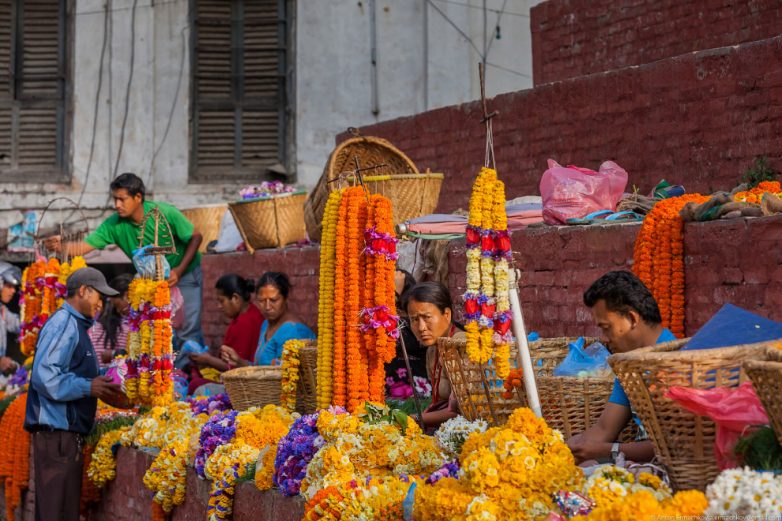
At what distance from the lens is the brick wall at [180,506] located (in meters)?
5.36

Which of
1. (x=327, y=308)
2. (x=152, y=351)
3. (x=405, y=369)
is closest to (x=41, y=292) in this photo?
(x=152, y=351)

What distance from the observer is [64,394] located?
285 inches

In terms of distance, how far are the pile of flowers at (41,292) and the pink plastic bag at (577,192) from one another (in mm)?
3975

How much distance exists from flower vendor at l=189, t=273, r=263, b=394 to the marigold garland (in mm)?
2029

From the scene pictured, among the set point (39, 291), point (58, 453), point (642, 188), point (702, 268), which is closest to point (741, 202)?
point (702, 268)

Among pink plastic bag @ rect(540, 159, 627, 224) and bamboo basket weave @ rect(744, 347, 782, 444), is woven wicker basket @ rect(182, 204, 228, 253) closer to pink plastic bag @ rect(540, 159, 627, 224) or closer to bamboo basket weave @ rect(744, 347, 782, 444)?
pink plastic bag @ rect(540, 159, 627, 224)

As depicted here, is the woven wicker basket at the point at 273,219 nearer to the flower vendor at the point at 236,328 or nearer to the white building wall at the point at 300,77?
the flower vendor at the point at 236,328

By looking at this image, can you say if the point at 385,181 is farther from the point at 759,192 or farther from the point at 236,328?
the point at 759,192

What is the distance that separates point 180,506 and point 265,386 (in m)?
0.85

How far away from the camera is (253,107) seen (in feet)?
45.6

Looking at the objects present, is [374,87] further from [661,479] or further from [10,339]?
[661,479]

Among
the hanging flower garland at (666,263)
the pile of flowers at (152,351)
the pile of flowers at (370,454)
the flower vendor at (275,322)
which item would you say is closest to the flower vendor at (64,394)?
the pile of flowers at (152,351)

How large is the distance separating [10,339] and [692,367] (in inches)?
441

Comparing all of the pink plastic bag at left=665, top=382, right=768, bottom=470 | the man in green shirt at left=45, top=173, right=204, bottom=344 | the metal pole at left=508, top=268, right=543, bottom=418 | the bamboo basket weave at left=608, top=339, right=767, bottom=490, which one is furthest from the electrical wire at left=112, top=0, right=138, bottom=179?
the pink plastic bag at left=665, top=382, right=768, bottom=470
